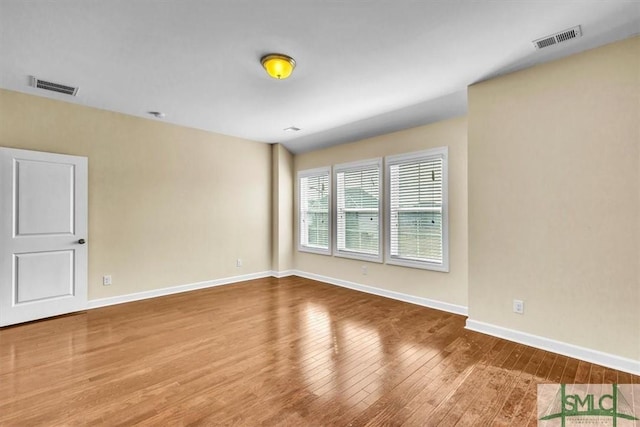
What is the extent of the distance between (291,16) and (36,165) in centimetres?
353

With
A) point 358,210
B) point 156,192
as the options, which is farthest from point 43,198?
point 358,210

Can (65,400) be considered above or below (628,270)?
below

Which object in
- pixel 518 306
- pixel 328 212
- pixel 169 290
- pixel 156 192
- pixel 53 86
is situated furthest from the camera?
pixel 328 212

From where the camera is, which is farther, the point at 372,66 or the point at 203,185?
the point at 203,185

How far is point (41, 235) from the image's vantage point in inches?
139

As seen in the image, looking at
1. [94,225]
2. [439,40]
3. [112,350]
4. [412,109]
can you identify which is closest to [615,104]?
[439,40]

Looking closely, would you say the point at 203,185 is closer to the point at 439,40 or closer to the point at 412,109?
the point at 412,109

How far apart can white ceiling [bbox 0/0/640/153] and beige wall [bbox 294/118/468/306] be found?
0.33 meters

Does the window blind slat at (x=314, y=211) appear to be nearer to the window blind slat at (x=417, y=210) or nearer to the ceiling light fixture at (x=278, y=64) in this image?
the window blind slat at (x=417, y=210)

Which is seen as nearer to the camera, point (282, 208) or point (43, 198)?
point (43, 198)

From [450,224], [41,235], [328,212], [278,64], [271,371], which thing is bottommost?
[271,371]

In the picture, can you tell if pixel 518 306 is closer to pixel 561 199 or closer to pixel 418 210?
pixel 561 199

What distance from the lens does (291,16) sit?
6.97ft

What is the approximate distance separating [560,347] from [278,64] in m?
3.62
